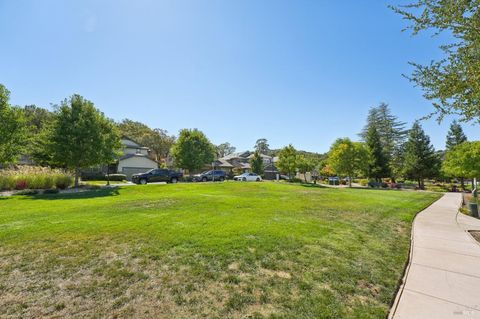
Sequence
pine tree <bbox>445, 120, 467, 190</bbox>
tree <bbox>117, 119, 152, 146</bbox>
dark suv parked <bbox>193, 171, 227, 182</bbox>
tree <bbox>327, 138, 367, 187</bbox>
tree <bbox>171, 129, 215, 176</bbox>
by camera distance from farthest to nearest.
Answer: tree <bbox>117, 119, 152, 146</bbox>
pine tree <bbox>445, 120, 467, 190</bbox>
tree <bbox>171, 129, 215, 176</bbox>
tree <bbox>327, 138, 367, 187</bbox>
dark suv parked <bbox>193, 171, 227, 182</bbox>

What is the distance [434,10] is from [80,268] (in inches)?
359

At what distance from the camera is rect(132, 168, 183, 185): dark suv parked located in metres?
25.3

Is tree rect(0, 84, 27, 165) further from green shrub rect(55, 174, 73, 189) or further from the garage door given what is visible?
the garage door

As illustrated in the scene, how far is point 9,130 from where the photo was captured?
1541 centimetres

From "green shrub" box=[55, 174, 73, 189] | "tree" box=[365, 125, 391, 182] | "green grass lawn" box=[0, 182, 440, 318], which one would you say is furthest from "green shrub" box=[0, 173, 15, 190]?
"tree" box=[365, 125, 391, 182]

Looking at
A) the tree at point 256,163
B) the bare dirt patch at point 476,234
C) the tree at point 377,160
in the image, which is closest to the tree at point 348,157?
the tree at point 377,160

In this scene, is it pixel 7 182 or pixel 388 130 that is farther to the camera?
pixel 388 130

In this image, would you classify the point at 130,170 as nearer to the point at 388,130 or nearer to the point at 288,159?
the point at 288,159

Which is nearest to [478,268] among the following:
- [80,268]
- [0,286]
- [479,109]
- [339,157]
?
[479,109]

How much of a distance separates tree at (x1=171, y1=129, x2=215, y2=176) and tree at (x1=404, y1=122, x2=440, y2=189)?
33216mm

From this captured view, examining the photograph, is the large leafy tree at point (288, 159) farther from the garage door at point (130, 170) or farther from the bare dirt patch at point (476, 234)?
the bare dirt patch at point (476, 234)

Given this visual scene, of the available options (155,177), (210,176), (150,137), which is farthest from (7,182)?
(150,137)

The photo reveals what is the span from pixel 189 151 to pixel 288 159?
15583 mm

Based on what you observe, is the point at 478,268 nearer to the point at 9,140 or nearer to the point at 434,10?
the point at 434,10
